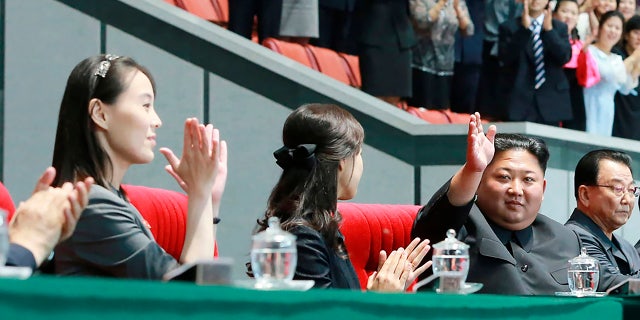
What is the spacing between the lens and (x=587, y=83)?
6.80 meters

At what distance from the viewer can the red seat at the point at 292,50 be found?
5.67 metres

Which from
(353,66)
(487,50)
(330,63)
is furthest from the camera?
(487,50)

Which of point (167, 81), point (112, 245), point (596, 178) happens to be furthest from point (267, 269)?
point (167, 81)

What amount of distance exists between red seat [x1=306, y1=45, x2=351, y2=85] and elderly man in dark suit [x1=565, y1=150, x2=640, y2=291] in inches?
71.4

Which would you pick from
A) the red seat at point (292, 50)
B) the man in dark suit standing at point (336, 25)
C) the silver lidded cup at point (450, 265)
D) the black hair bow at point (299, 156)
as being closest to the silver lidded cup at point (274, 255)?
the silver lidded cup at point (450, 265)

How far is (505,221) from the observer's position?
12.0 feet

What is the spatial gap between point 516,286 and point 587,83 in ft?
11.6

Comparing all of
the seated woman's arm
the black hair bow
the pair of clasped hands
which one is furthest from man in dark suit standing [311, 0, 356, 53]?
the seated woman's arm

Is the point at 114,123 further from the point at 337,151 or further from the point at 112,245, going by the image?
the point at 337,151

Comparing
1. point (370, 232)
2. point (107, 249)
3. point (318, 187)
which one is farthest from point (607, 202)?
point (107, 249)

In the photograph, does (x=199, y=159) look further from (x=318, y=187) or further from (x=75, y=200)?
(x=318, y=187)

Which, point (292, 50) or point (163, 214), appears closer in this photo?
point (163, 214)

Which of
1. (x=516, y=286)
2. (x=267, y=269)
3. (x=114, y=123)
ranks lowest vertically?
(x=516, y=286)

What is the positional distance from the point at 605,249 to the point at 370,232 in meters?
0.87
